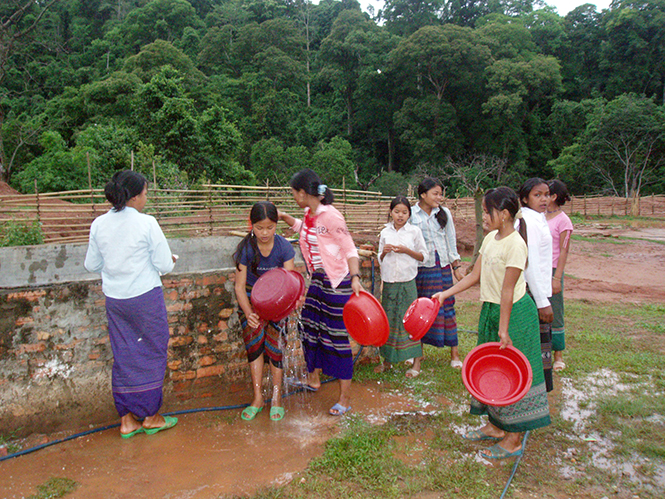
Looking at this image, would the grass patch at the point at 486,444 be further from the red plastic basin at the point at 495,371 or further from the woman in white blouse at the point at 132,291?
the woman in white blouse at the point at 132,291

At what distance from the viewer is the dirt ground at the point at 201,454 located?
2.13 metres

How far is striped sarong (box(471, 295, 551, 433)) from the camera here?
93.0 inches

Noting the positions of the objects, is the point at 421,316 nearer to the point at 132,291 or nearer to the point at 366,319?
the point at 366,319

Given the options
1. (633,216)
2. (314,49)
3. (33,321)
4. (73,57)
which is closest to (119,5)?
(73,57)

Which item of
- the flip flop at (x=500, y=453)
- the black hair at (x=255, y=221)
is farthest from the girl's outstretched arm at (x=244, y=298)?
the flip flop at (x=500, y=453)

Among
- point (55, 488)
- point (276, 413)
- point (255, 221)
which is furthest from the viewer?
point (276, 413)

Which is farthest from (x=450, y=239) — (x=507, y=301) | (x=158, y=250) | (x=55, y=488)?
(x=55, y=488)

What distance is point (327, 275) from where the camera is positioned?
2.82 meters

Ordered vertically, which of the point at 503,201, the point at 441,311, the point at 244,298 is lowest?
the point at 441,311

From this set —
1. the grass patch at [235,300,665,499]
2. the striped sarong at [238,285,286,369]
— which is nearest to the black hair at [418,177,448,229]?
the grass patch at [235,300,665,499]

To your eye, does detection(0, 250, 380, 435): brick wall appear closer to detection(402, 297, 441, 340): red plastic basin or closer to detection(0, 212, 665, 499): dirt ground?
detection(0, 212, 665, 499): dirt ground

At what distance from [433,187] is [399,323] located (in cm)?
103

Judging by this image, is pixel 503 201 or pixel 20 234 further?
Answer: pixel 20 234

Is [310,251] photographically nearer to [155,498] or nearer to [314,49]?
[155,498]
